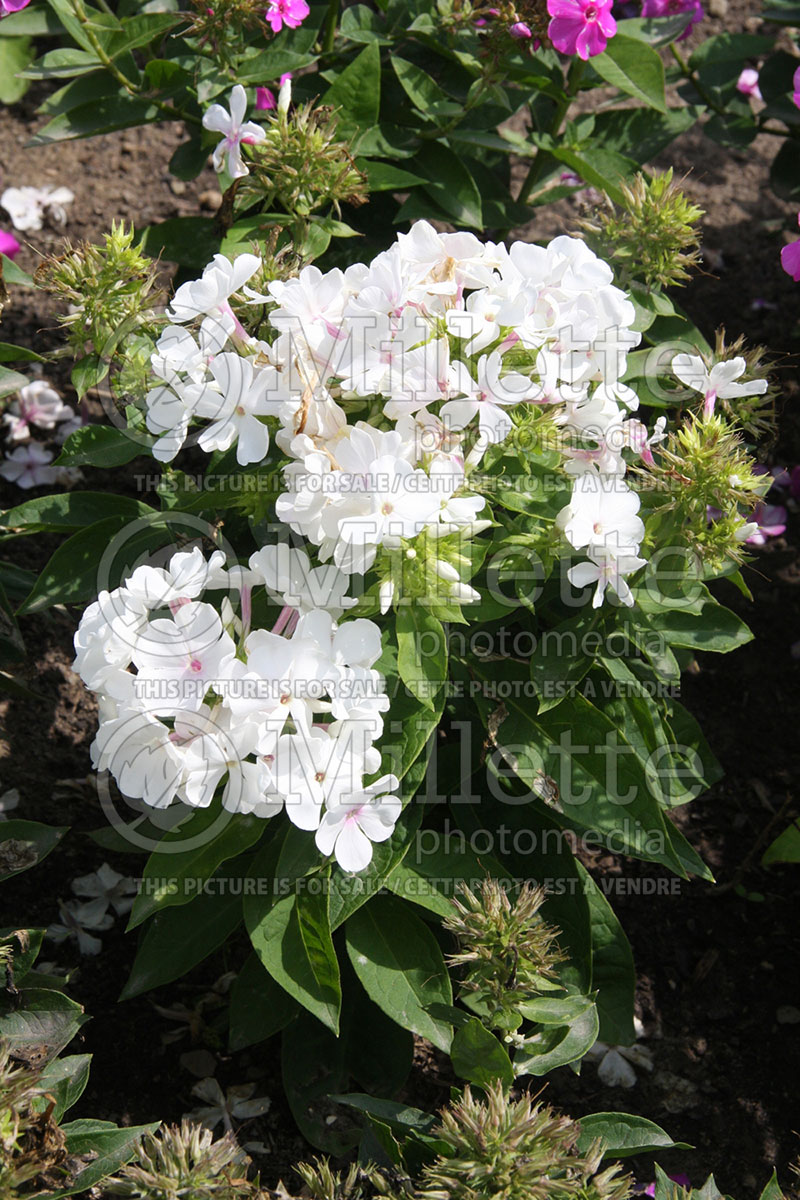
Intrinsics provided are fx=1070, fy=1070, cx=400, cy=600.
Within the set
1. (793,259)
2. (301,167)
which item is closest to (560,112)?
(793,259)

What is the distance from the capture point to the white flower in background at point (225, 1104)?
2.20m

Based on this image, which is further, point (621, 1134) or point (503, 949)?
point (621, 1134)

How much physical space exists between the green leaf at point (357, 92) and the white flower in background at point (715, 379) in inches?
39.2

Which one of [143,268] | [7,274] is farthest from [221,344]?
[7,274]

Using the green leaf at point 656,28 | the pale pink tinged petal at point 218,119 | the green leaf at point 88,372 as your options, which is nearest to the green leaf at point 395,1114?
the green leaf at point 88,372

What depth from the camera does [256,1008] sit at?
211 cm

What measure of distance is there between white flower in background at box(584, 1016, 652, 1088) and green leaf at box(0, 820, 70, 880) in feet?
4.06

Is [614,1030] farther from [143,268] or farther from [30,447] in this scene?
[30,447]

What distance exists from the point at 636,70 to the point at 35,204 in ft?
6.48

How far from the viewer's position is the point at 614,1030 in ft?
6.88

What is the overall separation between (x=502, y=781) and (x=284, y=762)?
76cm

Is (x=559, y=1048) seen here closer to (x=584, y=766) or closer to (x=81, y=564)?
(x=584, y=766)

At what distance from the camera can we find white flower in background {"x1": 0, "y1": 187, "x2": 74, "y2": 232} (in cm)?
342

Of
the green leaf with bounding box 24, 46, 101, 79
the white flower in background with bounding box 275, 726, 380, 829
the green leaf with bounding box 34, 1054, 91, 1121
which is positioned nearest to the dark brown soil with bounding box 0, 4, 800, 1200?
the green leaf with bounding box 24, 46, 101, 79
